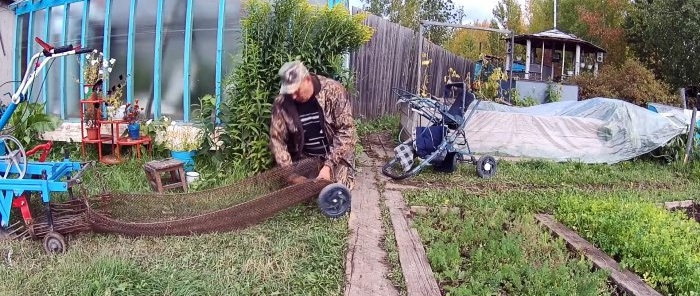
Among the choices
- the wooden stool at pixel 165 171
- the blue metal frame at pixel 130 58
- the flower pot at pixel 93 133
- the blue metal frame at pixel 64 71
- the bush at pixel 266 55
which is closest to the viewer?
the wooden stool at pixel 165 171

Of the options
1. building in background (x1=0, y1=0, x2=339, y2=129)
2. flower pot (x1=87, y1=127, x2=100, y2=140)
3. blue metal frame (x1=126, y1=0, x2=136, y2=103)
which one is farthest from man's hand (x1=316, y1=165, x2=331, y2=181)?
blue metal frame (x1=126, y1=0, x2=136, y2=103)

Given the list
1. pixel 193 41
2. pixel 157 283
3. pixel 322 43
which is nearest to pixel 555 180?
pixel 322 43

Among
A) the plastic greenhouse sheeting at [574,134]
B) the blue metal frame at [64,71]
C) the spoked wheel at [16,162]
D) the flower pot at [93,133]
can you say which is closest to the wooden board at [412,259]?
the spoked wheel at [16,162]

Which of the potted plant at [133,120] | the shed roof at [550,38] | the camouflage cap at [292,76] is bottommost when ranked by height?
the potted plant at [133,120]

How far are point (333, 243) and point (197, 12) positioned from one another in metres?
4.30

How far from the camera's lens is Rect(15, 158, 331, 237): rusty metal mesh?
4.17 metres

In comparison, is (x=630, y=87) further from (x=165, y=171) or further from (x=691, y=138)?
(x=165, y=171)

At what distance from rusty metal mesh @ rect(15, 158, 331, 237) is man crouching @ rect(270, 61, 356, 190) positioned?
0.58ft

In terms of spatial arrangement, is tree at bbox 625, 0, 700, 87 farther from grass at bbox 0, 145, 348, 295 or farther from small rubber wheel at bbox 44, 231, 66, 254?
small rubber wheel at bbox 44, 231, 66, 254

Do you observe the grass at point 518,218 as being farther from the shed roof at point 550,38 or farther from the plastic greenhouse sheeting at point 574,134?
the shed roof at point 550,38

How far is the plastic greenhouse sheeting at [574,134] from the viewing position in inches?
338

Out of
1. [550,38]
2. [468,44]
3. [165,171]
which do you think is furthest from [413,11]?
[165,171]

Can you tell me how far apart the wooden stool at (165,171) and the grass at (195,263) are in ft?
3.77

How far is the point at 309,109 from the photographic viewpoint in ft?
16.4
